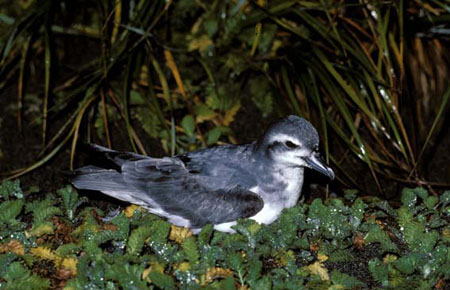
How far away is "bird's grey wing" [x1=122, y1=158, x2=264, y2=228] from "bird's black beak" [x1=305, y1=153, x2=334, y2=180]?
440 mm

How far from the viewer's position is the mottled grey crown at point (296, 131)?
496cm

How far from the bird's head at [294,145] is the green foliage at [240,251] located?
0.32 meters

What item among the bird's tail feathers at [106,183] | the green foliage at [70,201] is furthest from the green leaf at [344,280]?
the green foliage at [70,201]

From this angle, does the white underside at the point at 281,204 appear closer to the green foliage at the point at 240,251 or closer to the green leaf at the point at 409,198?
the green foliage at the point at 240,251

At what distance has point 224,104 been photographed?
21.9 ft

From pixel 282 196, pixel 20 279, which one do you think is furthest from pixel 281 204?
pixel 20 279

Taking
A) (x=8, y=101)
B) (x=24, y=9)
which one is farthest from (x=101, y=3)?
(x=8, y=101)

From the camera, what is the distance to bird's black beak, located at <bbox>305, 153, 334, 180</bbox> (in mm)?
4961

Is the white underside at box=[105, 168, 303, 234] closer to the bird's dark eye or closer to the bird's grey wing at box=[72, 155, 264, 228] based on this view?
the bird's grey wing at box=[72, 155, 264, 228]

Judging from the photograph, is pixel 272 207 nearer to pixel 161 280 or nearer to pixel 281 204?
pixel 281 204

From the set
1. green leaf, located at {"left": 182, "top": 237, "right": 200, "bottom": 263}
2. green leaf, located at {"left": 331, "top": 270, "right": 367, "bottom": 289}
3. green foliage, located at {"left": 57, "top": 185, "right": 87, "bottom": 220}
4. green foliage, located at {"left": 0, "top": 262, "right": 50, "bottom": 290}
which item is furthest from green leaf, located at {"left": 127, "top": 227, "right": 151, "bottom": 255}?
green leaf, located at {"left": 331, "top": 270, "right": 367, "bottom": 289}

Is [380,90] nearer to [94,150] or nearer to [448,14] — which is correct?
[448,14]

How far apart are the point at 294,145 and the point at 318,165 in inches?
8.6

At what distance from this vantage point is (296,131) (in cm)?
498
